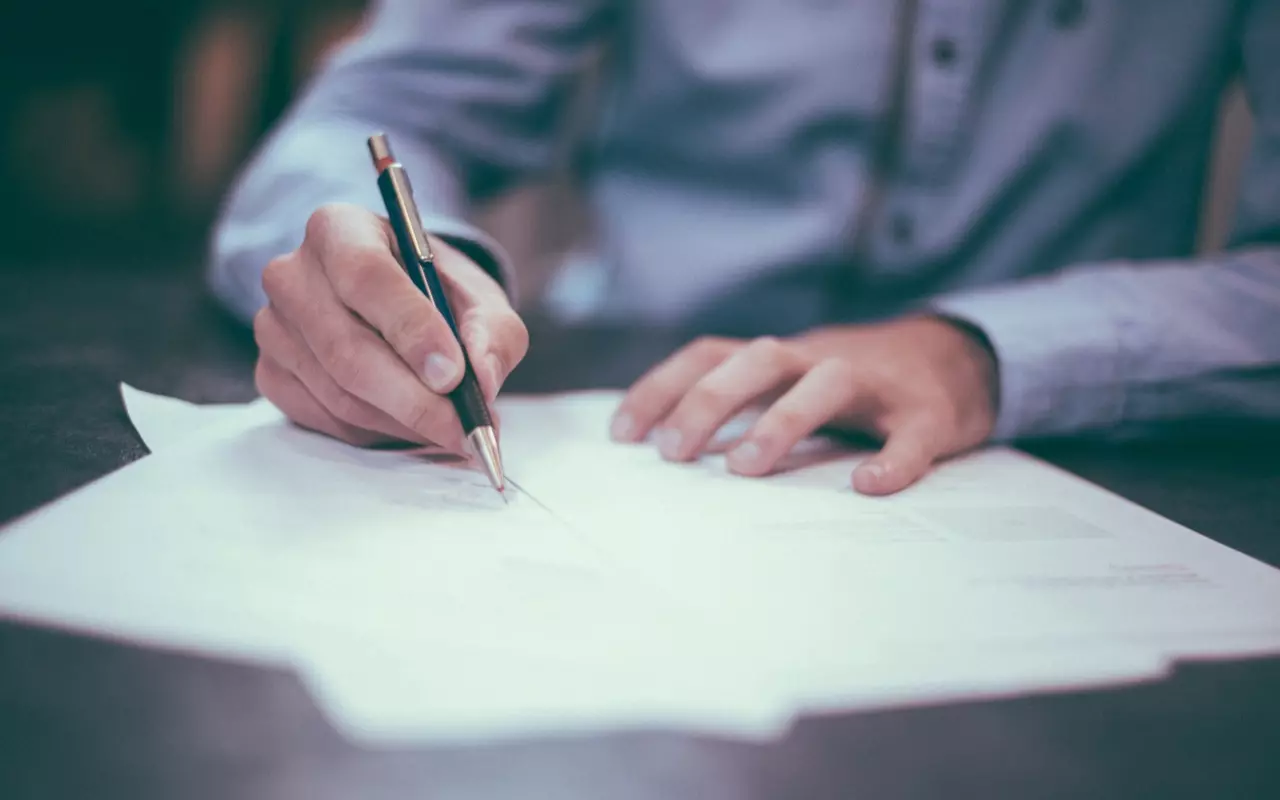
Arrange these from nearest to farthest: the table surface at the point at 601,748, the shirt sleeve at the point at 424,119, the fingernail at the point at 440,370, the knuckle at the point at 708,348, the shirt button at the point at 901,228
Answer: the table surface at the point at 601,748 → the fingernail at the point at 440,370 → the knuckle at the point at 708,348 → the shirt sleeve at the point at 424,119 → the shirt button at the point at 901,228

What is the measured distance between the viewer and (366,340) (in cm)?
37

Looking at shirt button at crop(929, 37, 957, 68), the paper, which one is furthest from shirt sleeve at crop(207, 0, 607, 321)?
shirt button at crop(929, 37, 957, 68)

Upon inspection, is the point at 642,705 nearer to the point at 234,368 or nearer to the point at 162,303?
the point at 234,368

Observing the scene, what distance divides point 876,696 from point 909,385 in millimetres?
260

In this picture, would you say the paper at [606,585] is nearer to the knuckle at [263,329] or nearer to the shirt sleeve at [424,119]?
the knuckle at [263,329]

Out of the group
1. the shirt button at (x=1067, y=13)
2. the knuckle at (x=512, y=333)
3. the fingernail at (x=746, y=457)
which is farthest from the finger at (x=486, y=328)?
the shirt button at (x=1067, y=13)

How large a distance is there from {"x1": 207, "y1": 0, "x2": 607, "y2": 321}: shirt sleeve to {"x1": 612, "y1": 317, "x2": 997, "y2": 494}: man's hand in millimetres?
147

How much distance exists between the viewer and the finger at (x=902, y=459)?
0.38 meters

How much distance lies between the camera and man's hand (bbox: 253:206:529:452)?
1.16 feet

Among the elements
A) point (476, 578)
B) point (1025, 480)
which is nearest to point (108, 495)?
point (476, 578)

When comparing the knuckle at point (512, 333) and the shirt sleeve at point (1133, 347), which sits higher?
the knuckle at point (512, 333)

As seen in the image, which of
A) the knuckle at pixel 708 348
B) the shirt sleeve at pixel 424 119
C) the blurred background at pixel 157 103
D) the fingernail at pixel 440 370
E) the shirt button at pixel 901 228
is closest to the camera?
the fingernail at pixel 440 370

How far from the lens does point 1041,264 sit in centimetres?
74

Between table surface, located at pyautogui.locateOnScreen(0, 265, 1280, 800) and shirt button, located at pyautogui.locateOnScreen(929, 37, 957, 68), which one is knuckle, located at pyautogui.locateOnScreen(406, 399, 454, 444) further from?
shirt button, located at pyautogui.locateOnScreen(929, 37, 957, 68)
